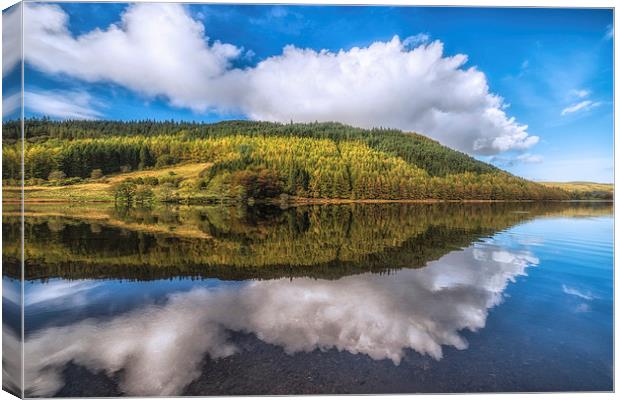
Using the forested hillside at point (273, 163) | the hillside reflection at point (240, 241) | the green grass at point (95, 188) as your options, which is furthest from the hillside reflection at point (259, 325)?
the forested hillside at point (273, 163)

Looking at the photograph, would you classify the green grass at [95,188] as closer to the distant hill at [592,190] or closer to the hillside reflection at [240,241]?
the hillside reflection at [240,241]

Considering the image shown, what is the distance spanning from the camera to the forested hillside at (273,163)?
60.2 ft

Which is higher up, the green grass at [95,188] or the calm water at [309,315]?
the green grass at [95,188]

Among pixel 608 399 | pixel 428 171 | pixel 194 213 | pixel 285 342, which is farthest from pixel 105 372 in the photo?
pixel 428 171

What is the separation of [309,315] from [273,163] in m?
25.3

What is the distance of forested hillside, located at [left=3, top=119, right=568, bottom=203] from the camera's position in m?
18.3

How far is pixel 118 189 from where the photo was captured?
2234 centimetres

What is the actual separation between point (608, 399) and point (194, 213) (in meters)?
22.7

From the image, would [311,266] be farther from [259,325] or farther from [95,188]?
[95,188]

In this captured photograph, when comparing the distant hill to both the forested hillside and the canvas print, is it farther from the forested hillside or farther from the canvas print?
the forested hillside

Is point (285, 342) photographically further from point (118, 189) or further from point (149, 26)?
point (118, 189)

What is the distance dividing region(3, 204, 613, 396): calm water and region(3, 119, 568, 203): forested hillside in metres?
6.14

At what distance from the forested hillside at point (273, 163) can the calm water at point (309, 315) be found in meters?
6.14

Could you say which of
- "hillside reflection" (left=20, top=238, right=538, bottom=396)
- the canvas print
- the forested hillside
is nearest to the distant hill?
the canvas print
